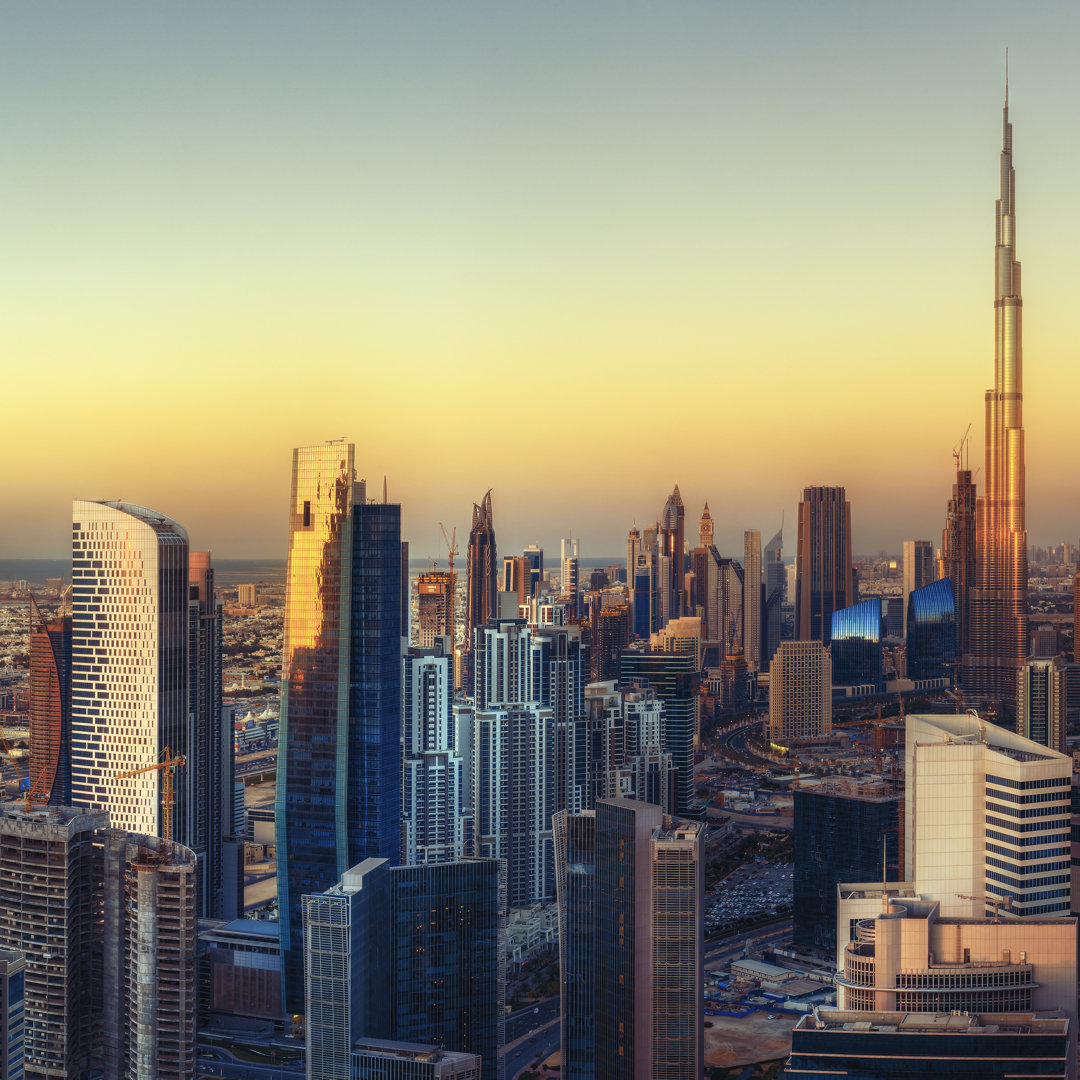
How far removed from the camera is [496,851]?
75.6ft

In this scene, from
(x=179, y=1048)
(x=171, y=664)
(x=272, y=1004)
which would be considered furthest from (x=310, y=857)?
(x=179, y=1048)

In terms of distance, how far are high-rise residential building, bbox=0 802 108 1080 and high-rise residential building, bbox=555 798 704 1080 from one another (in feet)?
14.7

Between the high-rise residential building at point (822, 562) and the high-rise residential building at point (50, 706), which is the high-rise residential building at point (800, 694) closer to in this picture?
the high-rise residential building at point (822, 562)

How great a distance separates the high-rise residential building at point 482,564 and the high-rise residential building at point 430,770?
1175 centimetres

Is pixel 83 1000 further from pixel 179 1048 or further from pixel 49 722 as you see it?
pixel 49 722

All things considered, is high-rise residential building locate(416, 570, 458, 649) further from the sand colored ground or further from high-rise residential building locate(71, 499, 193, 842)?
the sand colored ground

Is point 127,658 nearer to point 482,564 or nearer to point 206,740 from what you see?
point 206,740

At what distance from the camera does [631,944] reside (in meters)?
13.8

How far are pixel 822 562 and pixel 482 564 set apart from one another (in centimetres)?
2046

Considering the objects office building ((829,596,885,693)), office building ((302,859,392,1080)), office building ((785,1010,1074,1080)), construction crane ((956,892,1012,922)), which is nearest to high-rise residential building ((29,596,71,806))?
office building ((302,859,392,1080))

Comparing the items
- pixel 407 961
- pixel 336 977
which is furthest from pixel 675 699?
pixel 336 977

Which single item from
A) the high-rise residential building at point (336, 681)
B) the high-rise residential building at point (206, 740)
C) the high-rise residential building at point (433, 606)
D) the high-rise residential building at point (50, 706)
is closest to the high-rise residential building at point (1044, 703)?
the high-rise residential building at point (433, 606)

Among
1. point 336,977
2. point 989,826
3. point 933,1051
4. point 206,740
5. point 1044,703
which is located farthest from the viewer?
point 1044,703

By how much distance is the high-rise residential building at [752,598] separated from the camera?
51.5 metres
